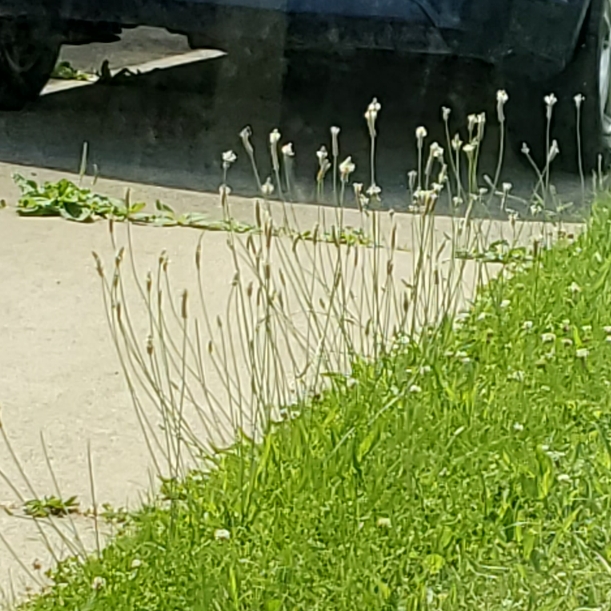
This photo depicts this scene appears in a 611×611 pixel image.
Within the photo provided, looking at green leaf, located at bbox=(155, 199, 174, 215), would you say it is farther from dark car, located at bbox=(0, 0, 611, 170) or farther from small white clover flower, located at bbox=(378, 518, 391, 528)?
small white clover flower, located at bbox=(378, 518, 391, 528)

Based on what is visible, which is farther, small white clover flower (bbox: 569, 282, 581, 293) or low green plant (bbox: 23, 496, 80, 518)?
small white clover flower (bbox: 569, 282, 581, 293)

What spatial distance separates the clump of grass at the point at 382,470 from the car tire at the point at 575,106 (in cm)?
153

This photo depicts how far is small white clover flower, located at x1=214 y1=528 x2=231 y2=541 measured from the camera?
2027mm

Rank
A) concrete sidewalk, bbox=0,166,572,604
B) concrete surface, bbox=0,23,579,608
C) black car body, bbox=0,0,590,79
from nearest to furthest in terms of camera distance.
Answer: concrete sidewalk, bbox=0,166,572,604 < concrete surface, bbox=0,23,579,608 < black car body, bbox=0,0,590,79

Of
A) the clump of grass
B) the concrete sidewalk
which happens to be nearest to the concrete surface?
the concrete sidewalk


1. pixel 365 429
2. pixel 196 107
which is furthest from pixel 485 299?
pixel 196 107

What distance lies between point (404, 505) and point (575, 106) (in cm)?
267

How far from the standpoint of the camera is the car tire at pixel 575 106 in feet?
15.0

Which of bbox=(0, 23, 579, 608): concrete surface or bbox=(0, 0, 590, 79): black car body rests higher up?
bbox=(0, 0, 590, 79): black car body

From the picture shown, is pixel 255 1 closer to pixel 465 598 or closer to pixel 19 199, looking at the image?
pixel 19 199

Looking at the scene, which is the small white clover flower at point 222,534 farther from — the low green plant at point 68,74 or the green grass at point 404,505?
the low green plant at point 68,74

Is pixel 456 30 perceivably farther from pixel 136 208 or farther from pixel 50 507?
pixel 50 507

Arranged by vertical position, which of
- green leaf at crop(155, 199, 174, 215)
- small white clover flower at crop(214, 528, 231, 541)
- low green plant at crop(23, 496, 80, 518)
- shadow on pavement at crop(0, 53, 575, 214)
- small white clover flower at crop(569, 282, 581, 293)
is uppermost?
shadow on pavement at crop(0, 53, 575, 214)

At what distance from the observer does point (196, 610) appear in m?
1.93
